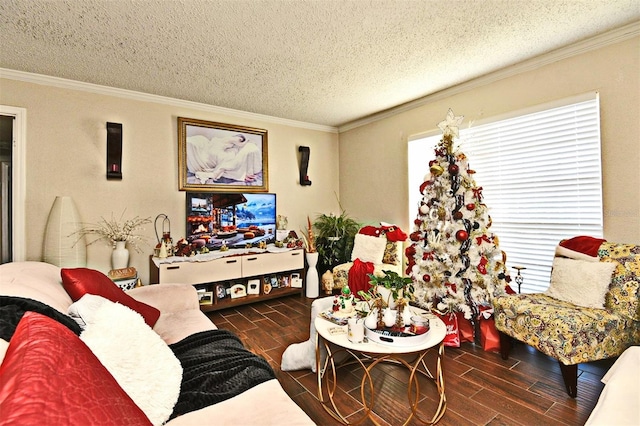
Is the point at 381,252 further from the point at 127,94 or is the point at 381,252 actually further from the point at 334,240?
the point at 127,94

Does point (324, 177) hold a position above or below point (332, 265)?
above

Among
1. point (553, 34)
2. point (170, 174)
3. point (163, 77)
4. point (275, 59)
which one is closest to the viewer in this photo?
point (553, 34)

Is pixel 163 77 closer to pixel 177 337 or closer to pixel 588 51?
pixel 177 337

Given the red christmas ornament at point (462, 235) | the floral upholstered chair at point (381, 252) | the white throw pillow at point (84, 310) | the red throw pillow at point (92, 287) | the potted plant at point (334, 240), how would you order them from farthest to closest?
the potted plant at point (334, 240)
the floral upholstered chair at point (381, 252)
the red christmas ornament at point (462, 235)
the red throw pillow at point (92, 287)
the white throw pillow at point (84, 310)

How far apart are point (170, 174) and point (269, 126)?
163 centimetres

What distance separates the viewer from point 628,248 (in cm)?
225

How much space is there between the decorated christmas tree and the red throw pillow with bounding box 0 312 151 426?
2513 millimetres

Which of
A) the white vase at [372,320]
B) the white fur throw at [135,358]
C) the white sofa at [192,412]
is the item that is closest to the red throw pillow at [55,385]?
the white sofa at [192,412]

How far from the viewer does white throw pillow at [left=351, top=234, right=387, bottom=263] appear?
398 cm

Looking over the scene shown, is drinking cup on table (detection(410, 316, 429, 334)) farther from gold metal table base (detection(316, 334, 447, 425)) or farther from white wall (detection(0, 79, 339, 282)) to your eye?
white wall (detection(0, 79, 339, 282))

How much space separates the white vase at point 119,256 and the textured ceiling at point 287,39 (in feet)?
5.96

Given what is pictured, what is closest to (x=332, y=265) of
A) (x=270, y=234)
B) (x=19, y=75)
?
(x=270, y=234)

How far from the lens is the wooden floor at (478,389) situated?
183 cm

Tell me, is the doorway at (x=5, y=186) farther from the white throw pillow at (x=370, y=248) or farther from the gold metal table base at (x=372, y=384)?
the white throw pillow at (x=370, y=248)
